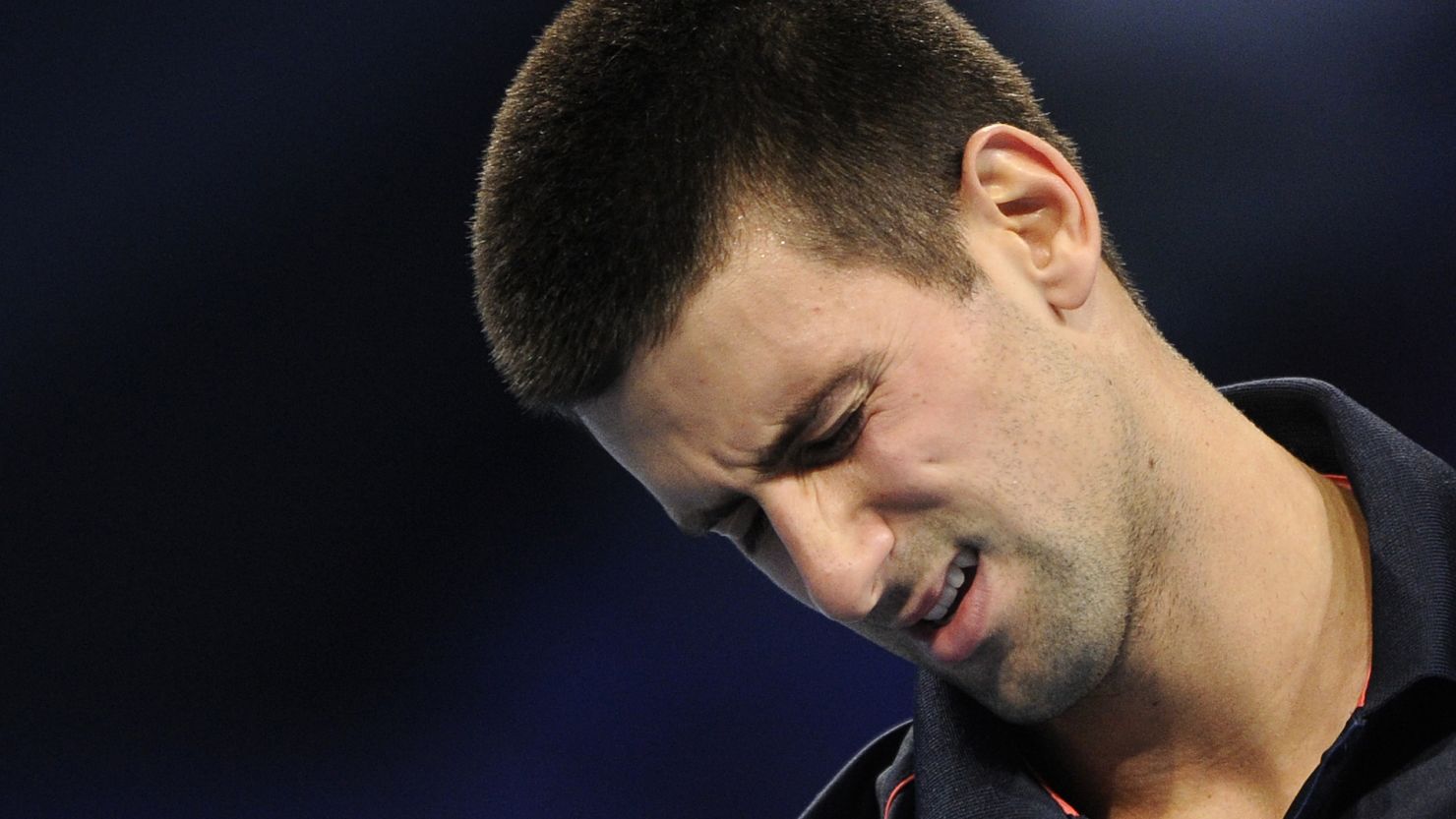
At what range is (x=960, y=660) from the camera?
1291mm

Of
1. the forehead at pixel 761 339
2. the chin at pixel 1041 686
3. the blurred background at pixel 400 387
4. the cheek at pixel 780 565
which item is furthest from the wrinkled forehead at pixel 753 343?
the blurred background at pixel 400 387

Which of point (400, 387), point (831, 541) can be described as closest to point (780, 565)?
point (831, 541)

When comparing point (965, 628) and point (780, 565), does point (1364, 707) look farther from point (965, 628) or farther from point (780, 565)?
point (780, 565)

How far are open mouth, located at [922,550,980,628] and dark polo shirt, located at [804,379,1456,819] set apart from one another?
176 millimetres

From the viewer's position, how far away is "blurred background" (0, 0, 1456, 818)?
210cm

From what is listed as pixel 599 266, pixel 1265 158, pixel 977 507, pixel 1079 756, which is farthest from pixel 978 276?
pixel 1265 158

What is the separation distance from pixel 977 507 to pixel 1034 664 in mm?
150

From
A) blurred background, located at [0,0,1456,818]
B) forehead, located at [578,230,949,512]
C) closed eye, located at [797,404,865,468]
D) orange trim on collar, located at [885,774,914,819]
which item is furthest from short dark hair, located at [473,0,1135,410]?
blurred background, located at [0,0,1456,818]

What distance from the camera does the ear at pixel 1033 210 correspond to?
1292 mm

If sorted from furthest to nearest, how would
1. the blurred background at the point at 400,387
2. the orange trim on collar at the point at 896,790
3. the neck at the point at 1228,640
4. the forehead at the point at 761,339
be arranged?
the blurred background at the point at 400,387
the orange trim on collar at the point at 896,790
the neck at the point at 1228,640
the forehead at the point at 761,339

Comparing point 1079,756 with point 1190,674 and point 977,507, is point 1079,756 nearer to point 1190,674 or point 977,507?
point 1190,674

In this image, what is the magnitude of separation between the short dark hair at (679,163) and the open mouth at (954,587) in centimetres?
22

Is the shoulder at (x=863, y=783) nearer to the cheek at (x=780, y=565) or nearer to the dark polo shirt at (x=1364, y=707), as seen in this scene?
the dark polo shirt at (x=1364, y=707)

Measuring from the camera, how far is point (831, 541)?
1227mm
